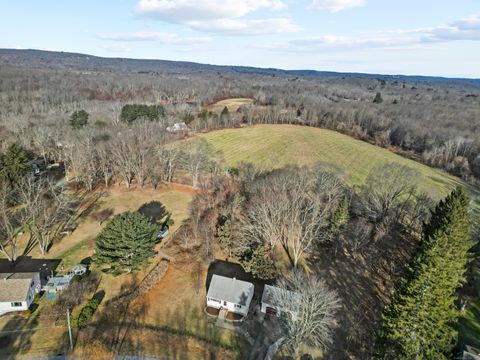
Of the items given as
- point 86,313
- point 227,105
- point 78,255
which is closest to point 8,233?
point 78,255

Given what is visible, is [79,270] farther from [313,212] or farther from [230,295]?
[313,212]

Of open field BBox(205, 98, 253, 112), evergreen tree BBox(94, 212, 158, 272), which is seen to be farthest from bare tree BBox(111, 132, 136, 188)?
open field BBox(205, 98, 253, 112)

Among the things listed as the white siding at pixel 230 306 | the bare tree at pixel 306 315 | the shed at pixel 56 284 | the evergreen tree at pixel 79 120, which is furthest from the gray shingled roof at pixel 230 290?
the evergreen tree at pixel 79 120

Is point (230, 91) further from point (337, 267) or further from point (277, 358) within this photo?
point (277, 358)

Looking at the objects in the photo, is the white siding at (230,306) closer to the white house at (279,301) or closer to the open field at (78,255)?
the white house at (279,301)

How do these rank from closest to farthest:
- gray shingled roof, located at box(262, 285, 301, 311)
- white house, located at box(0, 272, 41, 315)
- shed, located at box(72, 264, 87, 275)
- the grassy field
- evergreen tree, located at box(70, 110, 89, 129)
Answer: gray shingled roof, located at box(262, 285, 301, 311) < white house, located at box(0, 272, 41, 315) < shed, located at box(72, 264, 87, 275) < the grassy field < evergreen tree, located at box(70, 110, 89, 129)

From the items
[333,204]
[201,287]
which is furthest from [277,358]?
[333,204]

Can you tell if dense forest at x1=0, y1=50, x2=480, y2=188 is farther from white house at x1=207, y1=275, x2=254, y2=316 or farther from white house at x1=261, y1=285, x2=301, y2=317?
white house at x1=261, y1=285, x2=301, y2=317
